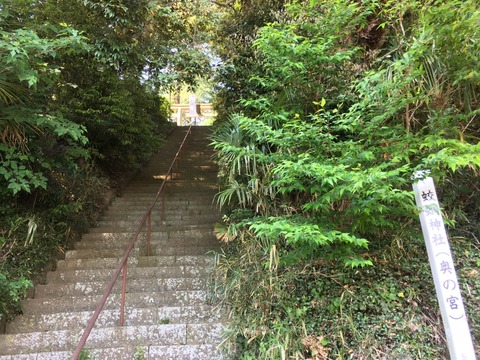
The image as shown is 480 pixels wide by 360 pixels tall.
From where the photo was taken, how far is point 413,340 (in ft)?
8.92

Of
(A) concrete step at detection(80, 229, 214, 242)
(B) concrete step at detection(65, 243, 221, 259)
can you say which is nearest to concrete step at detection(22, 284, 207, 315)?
(B) concrete step at detection(65, 243, 221, 259)

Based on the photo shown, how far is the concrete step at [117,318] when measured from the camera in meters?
3.35

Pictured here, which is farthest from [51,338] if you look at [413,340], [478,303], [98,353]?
[478,303]

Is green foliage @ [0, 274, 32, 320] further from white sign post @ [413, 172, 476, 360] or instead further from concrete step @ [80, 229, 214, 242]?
white sign post @ [413, 172, 476, 360]

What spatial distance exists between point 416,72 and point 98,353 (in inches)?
145

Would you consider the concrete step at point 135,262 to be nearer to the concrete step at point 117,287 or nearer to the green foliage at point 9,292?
the concrete step at point 117,287

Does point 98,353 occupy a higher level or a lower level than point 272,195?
lower

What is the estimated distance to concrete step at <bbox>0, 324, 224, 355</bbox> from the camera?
307 centimetres

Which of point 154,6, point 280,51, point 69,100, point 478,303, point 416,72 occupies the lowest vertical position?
point 478,303

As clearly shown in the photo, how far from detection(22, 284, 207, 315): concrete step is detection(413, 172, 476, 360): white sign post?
7.53ft

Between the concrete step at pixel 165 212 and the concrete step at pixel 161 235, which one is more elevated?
the concrete step at pixel 165 212

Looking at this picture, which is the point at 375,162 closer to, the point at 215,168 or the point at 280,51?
the point at 280,51

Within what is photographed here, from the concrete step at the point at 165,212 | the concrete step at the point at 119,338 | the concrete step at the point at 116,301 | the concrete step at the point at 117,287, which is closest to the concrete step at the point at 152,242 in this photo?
the concrete step at the point at 165,212

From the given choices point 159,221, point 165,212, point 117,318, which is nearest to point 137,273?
point 117,318
